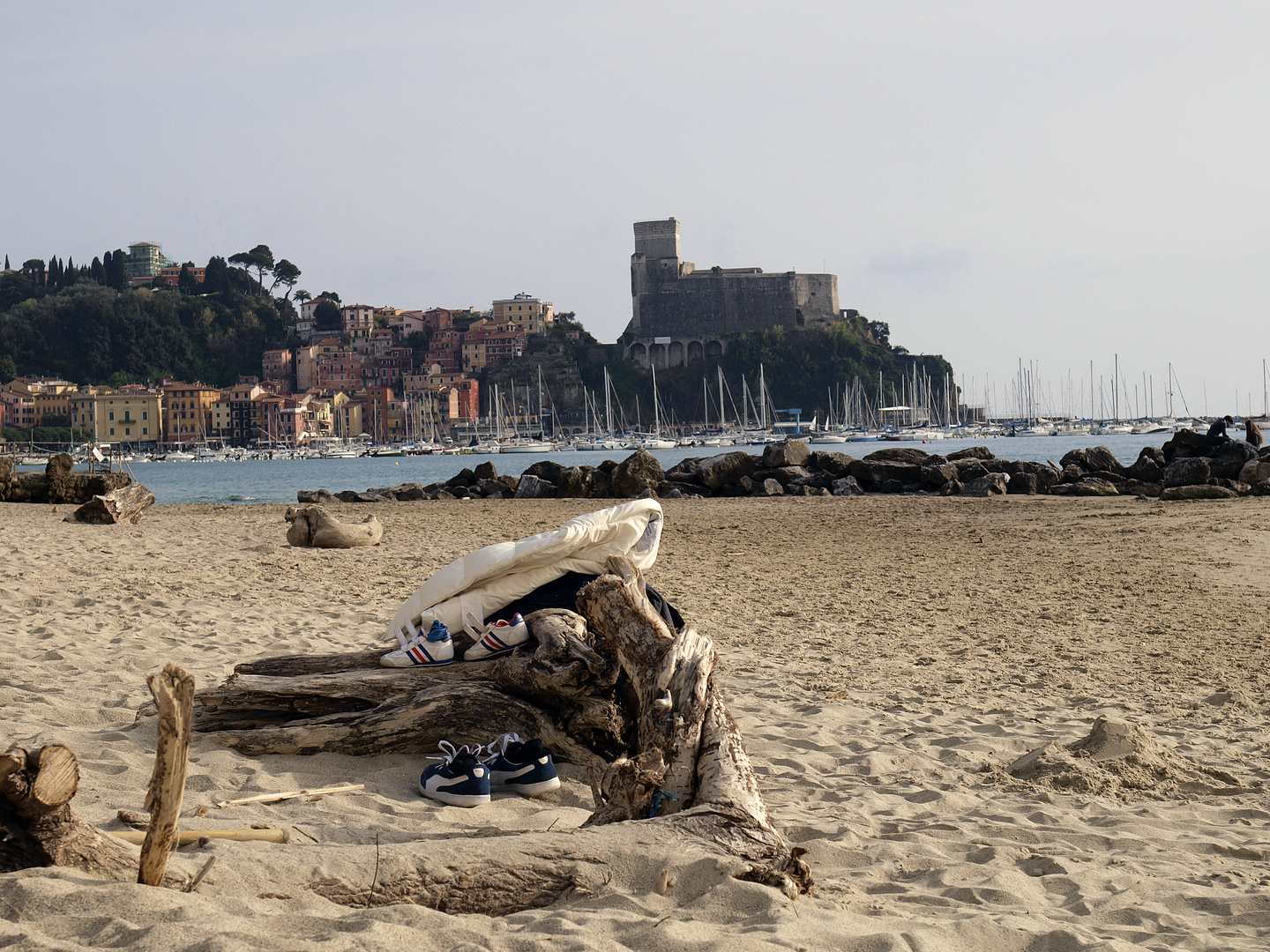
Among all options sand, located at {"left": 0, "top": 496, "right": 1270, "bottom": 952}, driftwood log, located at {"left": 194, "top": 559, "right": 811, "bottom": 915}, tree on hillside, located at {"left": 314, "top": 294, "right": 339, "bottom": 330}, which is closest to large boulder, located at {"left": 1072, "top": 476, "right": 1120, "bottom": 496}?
sand, located at {"left": 0, "top": 496, "right": 1270, "bottom": 952}

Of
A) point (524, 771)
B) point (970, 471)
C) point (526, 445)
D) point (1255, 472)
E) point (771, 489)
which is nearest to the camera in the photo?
point (524, 771)

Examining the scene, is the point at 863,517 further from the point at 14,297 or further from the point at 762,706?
the point at 14,297

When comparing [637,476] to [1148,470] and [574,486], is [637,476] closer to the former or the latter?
[574,486]

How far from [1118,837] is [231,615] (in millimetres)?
6407

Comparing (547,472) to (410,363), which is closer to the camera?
(547,472)

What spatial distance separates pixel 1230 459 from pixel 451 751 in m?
22.9

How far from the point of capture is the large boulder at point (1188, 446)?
80.7 feet

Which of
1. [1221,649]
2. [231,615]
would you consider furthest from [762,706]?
[231,615]

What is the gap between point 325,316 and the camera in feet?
478

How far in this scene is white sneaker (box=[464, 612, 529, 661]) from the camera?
4.59 meters

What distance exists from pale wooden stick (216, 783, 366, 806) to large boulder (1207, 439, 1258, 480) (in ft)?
70.7

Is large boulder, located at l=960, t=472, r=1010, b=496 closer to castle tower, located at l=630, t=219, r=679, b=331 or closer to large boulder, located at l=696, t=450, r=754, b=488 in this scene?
large boulder, located at l=696, t=450, r=754, b=488

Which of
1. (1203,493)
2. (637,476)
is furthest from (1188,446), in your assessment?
(637,476)

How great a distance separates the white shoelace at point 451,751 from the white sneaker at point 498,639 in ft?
1.36
